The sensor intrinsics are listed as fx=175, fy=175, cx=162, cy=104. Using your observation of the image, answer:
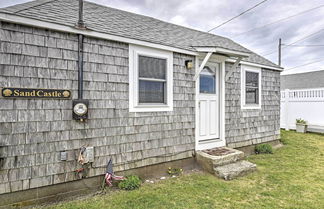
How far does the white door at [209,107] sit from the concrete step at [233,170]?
28.1 inches

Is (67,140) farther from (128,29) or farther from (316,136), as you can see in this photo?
(316,136)

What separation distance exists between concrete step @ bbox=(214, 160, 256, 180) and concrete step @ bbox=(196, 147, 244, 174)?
0.29ft

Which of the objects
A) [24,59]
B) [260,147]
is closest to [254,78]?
[260,147]

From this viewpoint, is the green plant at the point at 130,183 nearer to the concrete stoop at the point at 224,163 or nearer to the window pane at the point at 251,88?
the concrete stoop at the point at 224,163

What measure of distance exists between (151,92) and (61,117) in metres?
1.73

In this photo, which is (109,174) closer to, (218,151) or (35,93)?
(35,93)

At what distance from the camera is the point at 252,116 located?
5535mm

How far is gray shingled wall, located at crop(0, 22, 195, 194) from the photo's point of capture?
245cm

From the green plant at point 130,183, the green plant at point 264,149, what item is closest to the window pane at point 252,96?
the green plant at point 264,149

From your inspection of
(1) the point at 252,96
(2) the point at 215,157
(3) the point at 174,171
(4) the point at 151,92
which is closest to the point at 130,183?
(3) the point at 174,171

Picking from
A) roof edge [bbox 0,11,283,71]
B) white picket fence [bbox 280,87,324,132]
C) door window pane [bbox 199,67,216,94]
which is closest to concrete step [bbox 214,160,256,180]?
door window pane [bbox 199,67,216,94]

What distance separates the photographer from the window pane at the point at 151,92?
11.8 ft

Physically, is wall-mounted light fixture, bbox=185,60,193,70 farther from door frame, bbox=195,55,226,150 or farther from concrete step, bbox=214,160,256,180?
concrete step, bbox=214,160,256,180

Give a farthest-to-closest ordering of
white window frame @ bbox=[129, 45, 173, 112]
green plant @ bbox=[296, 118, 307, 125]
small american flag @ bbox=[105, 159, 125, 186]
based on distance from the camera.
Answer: green plant @ bbox=[296, 118, 307, 125], white window frame @ bbox=[129, 45, 173, 112], small american flag @ bbox=[105, 159, 125, 186]
